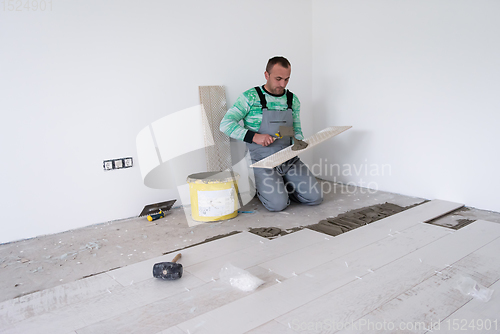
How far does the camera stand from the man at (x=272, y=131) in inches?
123

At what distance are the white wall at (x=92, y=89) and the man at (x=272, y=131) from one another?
460 mm

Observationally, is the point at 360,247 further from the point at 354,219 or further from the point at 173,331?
the point at 173,331

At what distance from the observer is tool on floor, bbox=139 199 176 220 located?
10.1 feet

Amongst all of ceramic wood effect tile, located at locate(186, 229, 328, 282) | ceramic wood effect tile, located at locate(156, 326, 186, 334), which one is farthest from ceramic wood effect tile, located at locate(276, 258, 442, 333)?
ceramic wood effect tile, located at locate(186, 229, 328, 282)

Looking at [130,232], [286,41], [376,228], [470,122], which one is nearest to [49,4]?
[130,232]

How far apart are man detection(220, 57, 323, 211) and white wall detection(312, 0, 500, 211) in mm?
879

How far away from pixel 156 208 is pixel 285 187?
1.15m

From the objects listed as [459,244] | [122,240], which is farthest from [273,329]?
[122,240]

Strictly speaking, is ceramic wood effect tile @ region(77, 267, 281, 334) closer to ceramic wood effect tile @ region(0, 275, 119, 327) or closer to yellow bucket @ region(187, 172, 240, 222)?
ceramic wood effect tile @ region(0, 275, 119, 327)

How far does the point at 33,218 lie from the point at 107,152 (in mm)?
717

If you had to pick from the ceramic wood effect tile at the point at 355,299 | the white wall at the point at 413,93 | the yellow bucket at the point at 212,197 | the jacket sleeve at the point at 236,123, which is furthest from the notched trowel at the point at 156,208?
the white wall at the point at 413,93

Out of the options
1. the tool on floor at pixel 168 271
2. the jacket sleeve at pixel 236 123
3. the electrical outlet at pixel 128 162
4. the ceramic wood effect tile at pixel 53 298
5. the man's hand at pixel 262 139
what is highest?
the jacket sleeve at pixel 236 123

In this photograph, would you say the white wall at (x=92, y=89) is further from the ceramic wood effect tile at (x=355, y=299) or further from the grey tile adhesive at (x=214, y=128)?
the ceramic wood effect tile at (x=355, y=299)

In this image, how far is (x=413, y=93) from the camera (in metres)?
3.32
